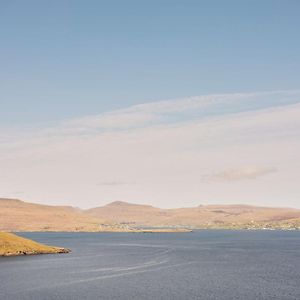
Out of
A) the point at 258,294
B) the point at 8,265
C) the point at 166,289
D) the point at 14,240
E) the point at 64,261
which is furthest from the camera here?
the point at 14,240

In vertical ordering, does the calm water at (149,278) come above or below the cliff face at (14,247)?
below

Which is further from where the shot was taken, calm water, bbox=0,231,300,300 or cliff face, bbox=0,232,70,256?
cliff face, bbox=0,232,70,256

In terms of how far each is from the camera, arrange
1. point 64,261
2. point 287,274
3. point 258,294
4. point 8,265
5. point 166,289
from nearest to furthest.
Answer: point 258,294 < point 166,289 < point 287,274 < point 8,265 < point 64,261

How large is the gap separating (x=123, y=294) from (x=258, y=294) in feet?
90.7

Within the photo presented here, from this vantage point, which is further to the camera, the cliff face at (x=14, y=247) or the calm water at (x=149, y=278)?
the cliff face at (x=14, y=247)

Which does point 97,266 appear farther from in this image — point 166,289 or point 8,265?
point 166,289

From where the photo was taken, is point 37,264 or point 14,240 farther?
point 14,240

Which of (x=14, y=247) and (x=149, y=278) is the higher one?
(x=14, y=247)

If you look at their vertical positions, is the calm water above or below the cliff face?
below

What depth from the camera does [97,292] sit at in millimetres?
105375

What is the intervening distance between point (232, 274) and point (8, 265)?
68968mm

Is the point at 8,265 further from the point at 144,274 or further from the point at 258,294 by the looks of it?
the point at 258,294

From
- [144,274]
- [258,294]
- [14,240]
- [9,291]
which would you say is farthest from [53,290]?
[14,240]

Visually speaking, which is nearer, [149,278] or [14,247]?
[149,278]
